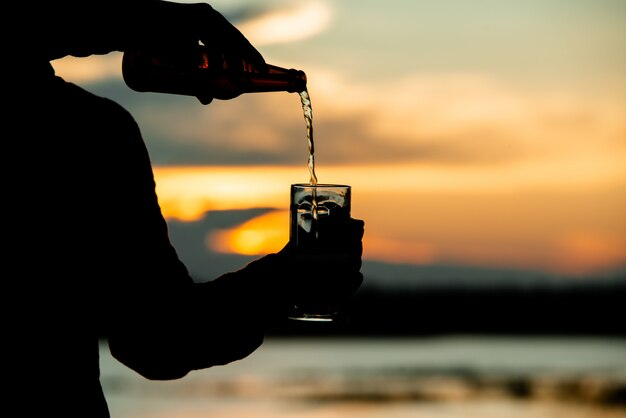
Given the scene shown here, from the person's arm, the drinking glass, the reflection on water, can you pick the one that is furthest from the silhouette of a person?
the reflection on water

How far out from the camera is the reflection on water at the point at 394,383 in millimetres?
14242

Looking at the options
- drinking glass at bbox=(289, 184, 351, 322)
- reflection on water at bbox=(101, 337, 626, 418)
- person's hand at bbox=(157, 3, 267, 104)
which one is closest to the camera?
person's hand at bbox=(157, 3, 267, 104)

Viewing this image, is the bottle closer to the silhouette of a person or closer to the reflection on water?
the silhouette of a person

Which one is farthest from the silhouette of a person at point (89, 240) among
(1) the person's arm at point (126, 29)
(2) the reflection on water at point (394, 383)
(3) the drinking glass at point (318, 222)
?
(2) the reflection on water at point (394, 383)

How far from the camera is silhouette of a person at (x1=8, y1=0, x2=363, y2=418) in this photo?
74.7 inches

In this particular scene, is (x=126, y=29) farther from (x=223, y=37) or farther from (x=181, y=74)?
(x=181, y=74)

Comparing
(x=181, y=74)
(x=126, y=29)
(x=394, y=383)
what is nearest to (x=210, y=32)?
(x=126, y=29)

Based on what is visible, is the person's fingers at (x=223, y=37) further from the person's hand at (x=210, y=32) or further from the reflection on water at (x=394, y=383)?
the reflection on water at (x=394, y=383)

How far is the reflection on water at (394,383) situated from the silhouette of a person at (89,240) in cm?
1070

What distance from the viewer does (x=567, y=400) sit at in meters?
15.9

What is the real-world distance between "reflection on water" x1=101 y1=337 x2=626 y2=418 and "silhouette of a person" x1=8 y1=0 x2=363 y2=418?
10703mm

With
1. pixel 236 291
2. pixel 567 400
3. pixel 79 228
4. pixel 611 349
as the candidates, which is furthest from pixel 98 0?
pixel 611 349

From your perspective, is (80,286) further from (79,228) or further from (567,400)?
(567,400)

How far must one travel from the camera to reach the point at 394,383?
19.8 meters
